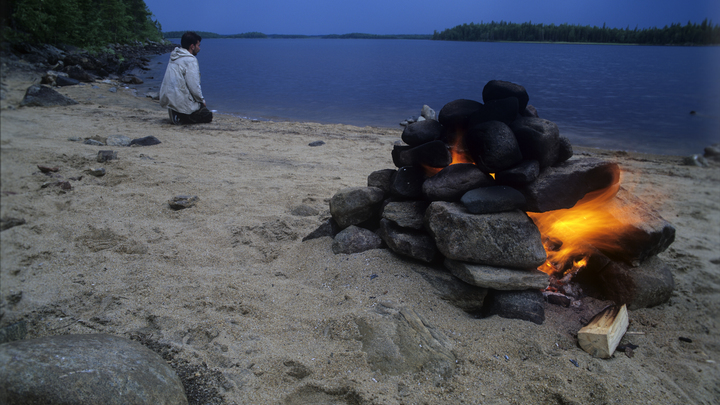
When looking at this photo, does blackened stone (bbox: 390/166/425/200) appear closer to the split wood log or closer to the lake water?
the split wood log

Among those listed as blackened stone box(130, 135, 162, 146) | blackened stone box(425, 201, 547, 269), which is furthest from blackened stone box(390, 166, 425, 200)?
blackened stone box(130, 135, 162, 146)

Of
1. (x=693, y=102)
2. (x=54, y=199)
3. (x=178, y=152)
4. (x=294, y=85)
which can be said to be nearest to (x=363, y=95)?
(x=294, y=85)

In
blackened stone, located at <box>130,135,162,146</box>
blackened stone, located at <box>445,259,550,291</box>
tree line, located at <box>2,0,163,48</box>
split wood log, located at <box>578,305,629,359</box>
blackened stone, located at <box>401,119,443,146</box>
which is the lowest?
split wood log, located at <box>578,305,629,359</box>

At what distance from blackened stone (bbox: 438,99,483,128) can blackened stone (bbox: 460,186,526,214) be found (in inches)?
27.4

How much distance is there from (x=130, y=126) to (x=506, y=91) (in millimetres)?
8694

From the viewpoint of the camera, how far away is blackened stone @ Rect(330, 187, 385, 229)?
3.74 metres

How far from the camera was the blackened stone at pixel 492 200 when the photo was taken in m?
2.93

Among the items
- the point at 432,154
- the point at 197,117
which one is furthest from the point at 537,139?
the point at 197,117

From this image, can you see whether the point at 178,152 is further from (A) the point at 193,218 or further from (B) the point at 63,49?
(B) the point at 63,49

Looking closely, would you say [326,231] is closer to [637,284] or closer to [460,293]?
[460,293]

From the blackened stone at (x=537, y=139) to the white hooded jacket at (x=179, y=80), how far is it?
335 inches

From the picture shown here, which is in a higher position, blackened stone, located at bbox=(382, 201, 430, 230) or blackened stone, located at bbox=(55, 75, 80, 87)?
blackened stone, located at bbox=(55, 75, 80, 87)

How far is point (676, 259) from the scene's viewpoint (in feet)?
12.5

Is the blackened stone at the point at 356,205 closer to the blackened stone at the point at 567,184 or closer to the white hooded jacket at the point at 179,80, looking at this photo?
the blackened stone at the point at 567,184
